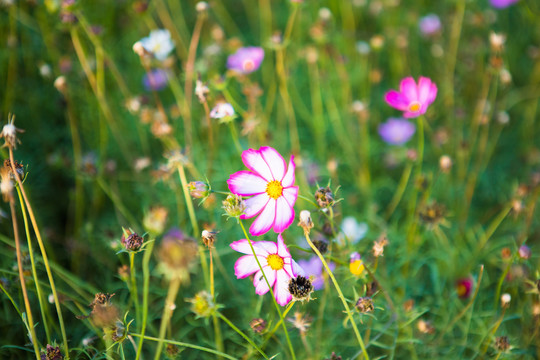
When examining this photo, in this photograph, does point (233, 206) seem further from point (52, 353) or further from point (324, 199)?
point (52, 353)

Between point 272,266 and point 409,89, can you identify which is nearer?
point 272,266

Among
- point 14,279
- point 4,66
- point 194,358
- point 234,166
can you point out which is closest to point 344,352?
point 194,358

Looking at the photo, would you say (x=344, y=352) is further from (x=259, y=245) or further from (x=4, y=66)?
(x=4, y=66)

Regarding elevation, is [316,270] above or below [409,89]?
below

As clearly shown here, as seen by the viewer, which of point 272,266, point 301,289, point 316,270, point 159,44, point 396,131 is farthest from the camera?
point 396,131

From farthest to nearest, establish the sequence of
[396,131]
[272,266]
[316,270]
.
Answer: [396,131] < [316,270] < [272,266]

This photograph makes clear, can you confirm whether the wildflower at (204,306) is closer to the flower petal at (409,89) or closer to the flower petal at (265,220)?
the flower petal at (265,220)

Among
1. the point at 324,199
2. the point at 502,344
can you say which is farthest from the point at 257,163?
the point at 502,344
